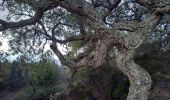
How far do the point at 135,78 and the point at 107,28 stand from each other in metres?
1.45

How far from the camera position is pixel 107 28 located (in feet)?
33.2

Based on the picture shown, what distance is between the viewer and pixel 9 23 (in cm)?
1120

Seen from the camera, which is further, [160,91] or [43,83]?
[43,83]

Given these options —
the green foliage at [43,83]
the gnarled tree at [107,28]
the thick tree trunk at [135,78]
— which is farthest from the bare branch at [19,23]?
the green foliage at [43,83]

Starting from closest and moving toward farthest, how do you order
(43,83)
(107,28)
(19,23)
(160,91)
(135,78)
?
(135,78) < (107,28) < (19,23) < (160,91) < (43,83)

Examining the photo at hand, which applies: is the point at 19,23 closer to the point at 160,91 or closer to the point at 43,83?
the point at 160,91

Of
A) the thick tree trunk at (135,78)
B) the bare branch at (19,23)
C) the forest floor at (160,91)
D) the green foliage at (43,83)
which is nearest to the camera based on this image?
the thick tree trunk at (135,78)

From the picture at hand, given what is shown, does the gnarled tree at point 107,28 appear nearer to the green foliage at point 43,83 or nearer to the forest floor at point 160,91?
the forest floor at point 160,91

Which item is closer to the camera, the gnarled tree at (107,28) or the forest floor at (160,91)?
the gnarled tree at (107,28)

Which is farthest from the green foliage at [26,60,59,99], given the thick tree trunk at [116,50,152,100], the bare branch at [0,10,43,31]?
the thick tree trunk at [116,50,152,100]

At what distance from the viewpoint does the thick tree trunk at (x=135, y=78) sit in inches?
375

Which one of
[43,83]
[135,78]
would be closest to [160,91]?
[135,78]

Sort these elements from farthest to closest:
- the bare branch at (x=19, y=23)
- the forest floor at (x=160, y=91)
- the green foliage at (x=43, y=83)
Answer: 1. the green foliage at (x=43, y=83)
2. the forest floor at (x=160, y=91)
3. the bare branch at (x=19, y=23)

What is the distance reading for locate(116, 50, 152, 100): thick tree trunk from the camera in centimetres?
953
